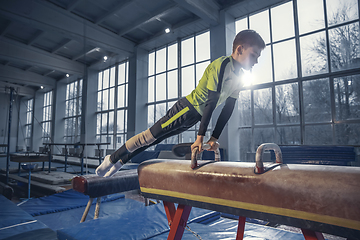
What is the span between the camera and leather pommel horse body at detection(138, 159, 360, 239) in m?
0.78

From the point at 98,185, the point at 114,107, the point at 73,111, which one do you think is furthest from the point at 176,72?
the point at 98,185

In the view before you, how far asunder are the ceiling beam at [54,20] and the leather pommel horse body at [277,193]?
4.89 metres

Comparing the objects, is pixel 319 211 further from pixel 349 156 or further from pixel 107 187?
pixel 349 156

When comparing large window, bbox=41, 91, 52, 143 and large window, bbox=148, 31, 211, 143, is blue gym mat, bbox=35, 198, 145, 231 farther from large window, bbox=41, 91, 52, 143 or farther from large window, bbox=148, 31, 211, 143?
large window, bbox=148, 31, 211, 143

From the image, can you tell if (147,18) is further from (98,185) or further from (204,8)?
(98,185)

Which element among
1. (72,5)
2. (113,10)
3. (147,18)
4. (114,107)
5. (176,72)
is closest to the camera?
(72,5)

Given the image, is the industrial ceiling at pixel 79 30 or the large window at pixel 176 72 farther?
the large window at pixel 176 72

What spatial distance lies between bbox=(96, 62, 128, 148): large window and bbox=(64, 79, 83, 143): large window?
2.28m

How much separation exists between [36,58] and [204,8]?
15.7ft

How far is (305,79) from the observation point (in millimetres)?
5727

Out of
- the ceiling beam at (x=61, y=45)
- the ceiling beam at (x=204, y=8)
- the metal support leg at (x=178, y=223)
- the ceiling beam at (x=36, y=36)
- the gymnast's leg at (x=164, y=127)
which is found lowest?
the metal support leg at (x=178, y=223)

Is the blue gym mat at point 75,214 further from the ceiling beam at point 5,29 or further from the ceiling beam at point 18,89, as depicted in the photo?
the ceiling beam at point 5,29

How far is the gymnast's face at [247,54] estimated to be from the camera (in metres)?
1.42

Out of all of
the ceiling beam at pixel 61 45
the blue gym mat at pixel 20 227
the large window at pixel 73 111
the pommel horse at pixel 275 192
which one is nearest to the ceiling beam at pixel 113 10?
the ceiling beam at pixel 61 45
